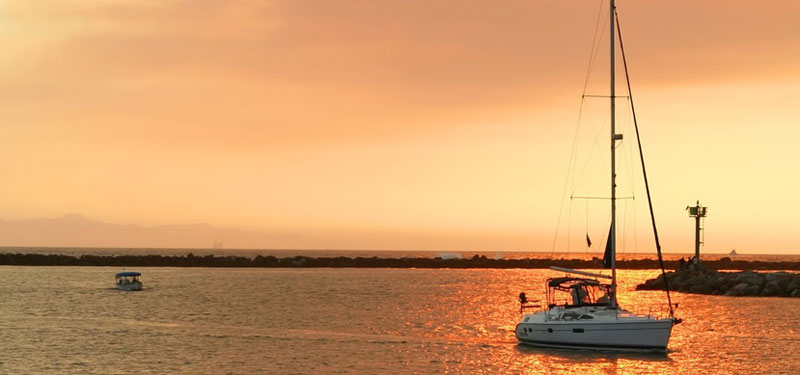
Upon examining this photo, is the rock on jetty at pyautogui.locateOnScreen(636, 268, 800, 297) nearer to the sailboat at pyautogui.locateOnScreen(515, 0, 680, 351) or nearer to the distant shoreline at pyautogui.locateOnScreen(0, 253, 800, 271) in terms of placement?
the sailboat at pyautogui.locateOnScreen(515, 0, 680, 351)

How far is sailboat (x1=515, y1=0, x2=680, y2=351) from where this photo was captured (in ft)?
138

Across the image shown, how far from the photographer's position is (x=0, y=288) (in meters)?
92.5

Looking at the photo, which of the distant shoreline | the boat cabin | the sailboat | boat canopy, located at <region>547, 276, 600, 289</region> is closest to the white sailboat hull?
the sailboat

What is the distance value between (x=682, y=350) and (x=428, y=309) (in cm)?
2863

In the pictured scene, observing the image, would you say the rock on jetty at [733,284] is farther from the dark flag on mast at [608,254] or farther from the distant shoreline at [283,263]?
the distant shoreline at [283,263]

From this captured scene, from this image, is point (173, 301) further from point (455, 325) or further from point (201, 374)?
point (201, 374)

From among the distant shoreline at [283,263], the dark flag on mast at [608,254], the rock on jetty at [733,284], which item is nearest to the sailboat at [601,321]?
the dark flag on mast at [608,254]

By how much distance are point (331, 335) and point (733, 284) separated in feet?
179

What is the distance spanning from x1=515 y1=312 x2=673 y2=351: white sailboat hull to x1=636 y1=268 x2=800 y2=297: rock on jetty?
5197 centimetres

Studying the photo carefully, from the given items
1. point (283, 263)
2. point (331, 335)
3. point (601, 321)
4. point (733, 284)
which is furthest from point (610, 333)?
point (283, 263)

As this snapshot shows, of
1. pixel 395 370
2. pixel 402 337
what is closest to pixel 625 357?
pixel 395 370

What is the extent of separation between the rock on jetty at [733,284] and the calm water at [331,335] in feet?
15.9

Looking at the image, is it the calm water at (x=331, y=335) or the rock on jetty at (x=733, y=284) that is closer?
the calm water at (x=331, y=335)

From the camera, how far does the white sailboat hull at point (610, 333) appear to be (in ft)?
138
